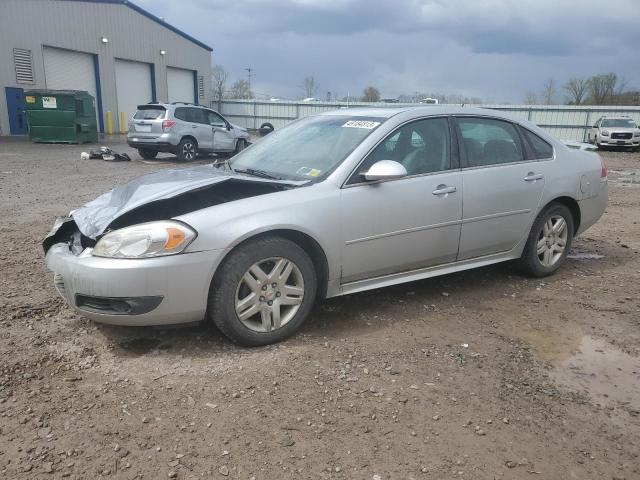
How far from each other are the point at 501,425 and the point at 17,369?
2687 millimetres

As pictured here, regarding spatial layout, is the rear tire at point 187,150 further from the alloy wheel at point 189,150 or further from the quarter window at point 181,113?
the quarter window at point 181,113

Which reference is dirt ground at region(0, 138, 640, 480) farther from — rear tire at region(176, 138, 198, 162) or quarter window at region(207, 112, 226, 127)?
quarter window at region(207, 112, 226, 127)

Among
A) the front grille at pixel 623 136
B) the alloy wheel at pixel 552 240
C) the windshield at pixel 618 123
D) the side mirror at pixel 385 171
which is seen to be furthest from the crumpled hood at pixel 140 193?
the windshield at pixel 618 123

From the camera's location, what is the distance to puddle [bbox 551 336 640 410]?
3.02 m

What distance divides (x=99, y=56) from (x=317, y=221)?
28181 millimetres

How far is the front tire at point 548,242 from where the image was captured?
4.80 m

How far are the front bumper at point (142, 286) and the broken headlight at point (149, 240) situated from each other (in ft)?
0.14

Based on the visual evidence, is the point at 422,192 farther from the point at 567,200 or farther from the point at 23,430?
the point at 23,430

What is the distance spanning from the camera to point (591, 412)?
281cm

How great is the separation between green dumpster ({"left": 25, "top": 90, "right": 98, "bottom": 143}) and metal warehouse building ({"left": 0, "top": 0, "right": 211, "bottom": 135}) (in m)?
2.75

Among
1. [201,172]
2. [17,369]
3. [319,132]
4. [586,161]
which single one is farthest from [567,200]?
[17,369]

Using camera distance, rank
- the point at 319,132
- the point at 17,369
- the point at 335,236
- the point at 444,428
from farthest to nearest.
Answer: the point at 319,132
the point at 335,236
the point at 17,369
the point at 444,428

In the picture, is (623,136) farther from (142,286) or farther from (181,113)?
(142,286)

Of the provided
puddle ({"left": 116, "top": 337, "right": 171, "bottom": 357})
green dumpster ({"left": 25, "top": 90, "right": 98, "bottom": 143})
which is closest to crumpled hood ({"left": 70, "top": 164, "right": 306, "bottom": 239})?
puddle ({"left": 116, "top": 337, "right": 171, "bottom": 357})
